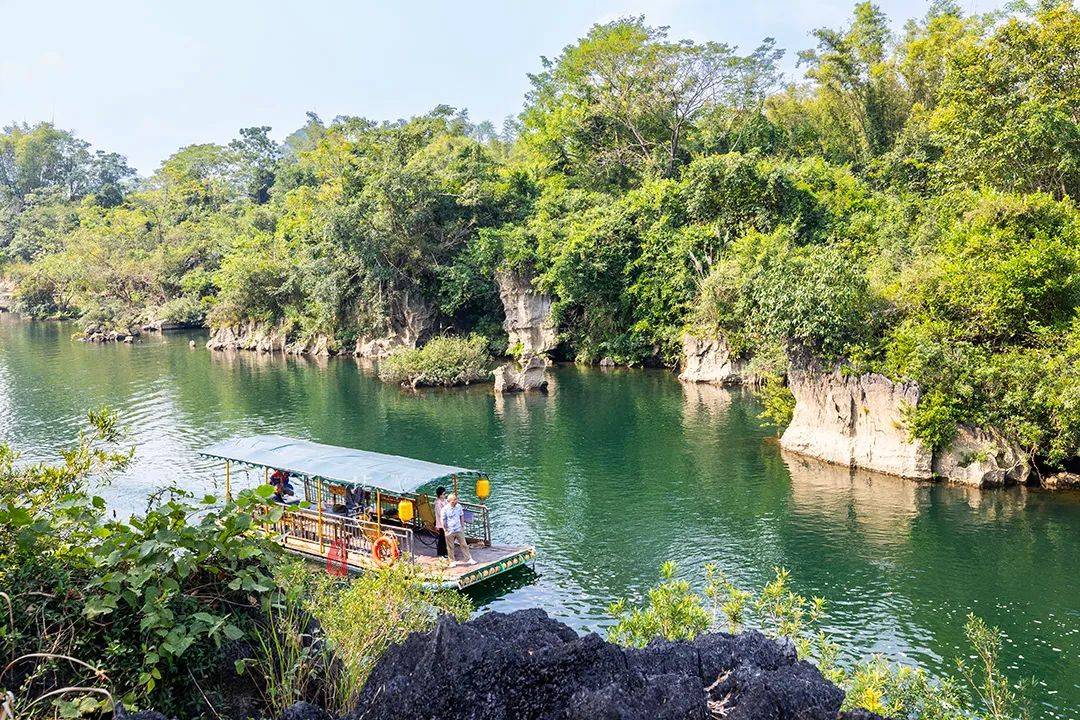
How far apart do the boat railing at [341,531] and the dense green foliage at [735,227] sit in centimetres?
1178

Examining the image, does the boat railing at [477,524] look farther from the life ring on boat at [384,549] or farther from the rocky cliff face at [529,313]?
the rocky cliff face at [529,313]

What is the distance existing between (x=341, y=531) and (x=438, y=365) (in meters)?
21.0

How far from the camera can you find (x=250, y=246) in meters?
59.9

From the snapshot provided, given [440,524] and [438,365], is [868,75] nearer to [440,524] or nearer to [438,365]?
[438,365]

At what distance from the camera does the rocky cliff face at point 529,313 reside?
42.5 metres

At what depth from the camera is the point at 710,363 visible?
3566 centimetres

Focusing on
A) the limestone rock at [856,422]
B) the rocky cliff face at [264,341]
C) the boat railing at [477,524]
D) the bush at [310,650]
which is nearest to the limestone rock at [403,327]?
the rocky cliff face at [264,341]

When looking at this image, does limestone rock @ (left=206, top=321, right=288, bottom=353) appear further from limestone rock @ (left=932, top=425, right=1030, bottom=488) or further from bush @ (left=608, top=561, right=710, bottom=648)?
bush @ (left=608, top=561, right=710, bottom=648)

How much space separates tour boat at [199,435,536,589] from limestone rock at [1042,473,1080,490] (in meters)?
12.1

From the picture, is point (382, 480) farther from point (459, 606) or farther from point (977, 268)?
point (977, 268)

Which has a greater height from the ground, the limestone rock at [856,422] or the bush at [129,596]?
the bush at [129,596]

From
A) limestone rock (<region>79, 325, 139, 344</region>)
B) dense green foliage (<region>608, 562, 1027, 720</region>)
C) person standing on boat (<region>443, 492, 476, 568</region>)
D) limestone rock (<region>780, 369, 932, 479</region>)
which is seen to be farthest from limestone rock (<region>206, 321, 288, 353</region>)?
dense green foliage (<region>608, 562, 1027, 720</region>)

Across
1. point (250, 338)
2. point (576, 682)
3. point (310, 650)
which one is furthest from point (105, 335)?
point (576, 682)

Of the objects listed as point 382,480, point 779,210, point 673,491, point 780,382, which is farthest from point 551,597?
point 779,210
